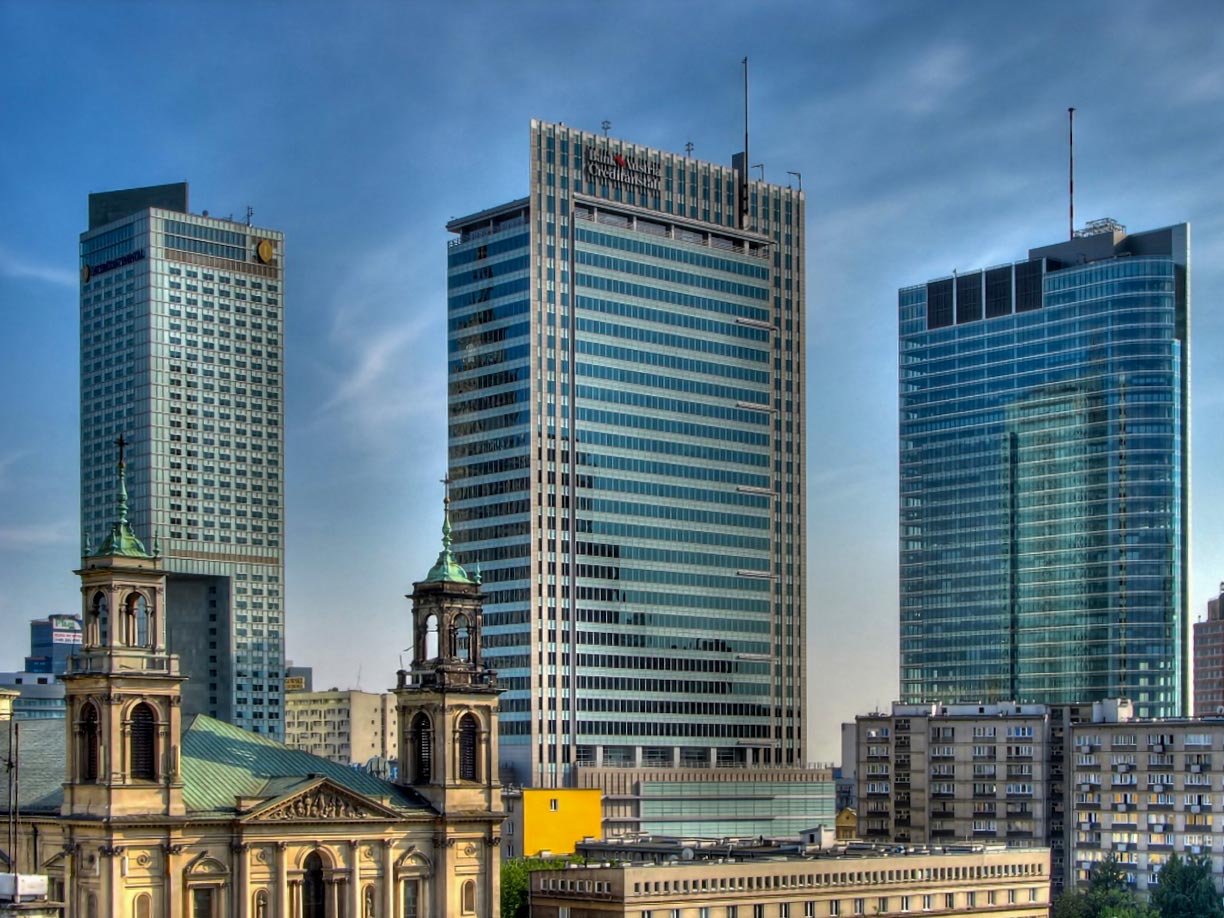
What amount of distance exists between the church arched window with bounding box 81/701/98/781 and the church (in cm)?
9

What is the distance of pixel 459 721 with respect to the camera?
151250mm

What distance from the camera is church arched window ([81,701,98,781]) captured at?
13425 centimetres

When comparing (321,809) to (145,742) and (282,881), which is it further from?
(145,742)

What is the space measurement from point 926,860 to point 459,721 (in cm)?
5775

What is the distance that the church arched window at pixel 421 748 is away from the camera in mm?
152375

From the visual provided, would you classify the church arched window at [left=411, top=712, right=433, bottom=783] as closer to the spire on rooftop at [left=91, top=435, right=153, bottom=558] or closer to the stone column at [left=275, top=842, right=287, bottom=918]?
the stone column at [left=275, top=842, right=287, bottom=918]

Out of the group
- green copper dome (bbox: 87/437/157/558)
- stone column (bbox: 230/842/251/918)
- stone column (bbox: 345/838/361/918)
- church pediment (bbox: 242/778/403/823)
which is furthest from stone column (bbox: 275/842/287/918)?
green copper dome (bbox: 87/437/157/558)

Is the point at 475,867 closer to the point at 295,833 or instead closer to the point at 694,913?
the point at 295,833

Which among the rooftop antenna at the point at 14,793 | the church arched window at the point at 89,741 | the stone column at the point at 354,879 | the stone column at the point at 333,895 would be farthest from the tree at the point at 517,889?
the church arched window at the point at 89,741

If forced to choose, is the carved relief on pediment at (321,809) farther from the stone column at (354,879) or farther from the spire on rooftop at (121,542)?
the spire on rooftop at (121,542)

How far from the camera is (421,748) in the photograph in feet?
503

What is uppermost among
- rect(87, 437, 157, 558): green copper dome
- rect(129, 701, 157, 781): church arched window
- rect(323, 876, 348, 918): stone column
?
rect(87, 437, 157, 558): green copper dome

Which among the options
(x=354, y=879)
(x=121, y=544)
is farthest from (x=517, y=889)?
(x=121, y=544)

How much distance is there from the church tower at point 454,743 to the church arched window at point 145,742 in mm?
21465
